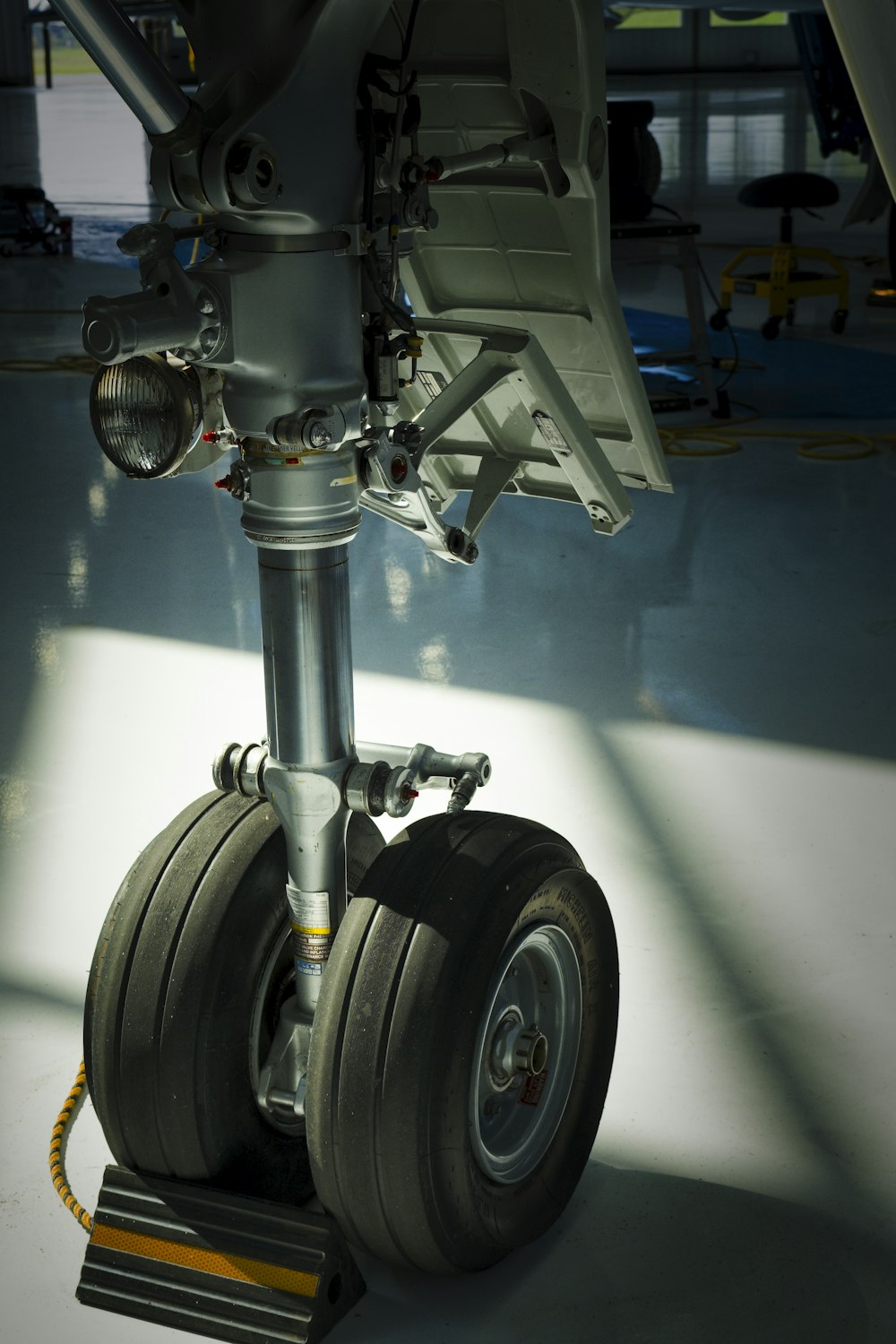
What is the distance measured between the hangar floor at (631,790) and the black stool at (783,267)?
1271 mm

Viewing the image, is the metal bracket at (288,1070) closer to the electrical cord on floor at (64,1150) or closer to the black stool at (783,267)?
the electrical cord on floor at (64,1150)

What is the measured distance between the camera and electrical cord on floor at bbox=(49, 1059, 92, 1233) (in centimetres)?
204

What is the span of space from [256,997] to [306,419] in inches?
30.3

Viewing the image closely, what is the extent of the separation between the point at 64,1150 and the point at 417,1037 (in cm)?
77

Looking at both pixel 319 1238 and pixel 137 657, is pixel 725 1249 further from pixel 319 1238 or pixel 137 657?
pixel 137 657

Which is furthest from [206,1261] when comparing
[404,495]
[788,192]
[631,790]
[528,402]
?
[788,192]

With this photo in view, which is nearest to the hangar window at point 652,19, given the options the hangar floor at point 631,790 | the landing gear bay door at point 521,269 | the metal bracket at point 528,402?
the hangar floor at point 631,790

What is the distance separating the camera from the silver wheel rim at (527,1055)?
1880mm

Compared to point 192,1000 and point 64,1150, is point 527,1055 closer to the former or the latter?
point 192,1000

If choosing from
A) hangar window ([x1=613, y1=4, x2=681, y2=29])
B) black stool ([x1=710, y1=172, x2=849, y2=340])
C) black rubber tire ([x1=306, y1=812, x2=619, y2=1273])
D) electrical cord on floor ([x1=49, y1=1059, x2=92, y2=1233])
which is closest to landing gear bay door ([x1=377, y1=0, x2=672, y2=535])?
black rubber tire ([x1=306, y1=812, x2=619, y2=1273])

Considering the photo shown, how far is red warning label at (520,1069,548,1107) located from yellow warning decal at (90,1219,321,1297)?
1.16 ft

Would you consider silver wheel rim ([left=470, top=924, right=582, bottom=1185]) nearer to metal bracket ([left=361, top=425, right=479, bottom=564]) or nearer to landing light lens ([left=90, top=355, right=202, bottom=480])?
metal bracket ([left=361, top=425, right=479, bottom=564])

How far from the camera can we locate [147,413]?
5.51 ft

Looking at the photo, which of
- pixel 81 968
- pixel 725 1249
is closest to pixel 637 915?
pixel 725 1249
